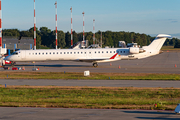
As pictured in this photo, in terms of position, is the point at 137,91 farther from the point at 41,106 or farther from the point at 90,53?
the point at 90,53

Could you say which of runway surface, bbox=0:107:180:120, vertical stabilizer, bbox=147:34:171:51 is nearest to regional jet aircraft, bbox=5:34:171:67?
vertical stabilizer, bbox=147:34:171:51

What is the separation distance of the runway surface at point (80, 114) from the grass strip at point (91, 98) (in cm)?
98

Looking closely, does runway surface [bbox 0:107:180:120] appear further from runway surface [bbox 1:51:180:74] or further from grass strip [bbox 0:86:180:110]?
runway surface [bbox 1:51:180:74]

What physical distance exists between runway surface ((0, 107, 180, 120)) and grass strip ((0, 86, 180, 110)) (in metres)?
0.98

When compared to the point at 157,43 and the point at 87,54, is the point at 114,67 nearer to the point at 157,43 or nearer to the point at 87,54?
the point at 87,54

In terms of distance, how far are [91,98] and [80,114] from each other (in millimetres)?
4819

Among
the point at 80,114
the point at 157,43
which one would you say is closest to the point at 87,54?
the point at 157,43

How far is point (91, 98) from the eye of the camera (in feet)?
60.2

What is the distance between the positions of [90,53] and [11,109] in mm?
31749

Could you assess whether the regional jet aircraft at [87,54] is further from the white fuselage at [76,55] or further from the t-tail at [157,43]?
the t-tail at [157,43]

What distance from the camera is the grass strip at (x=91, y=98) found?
15930 millimetres

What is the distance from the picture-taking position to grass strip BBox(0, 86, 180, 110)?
15.9 m

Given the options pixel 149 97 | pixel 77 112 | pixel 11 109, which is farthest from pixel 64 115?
pixel 149 97

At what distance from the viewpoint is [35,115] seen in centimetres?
1337
